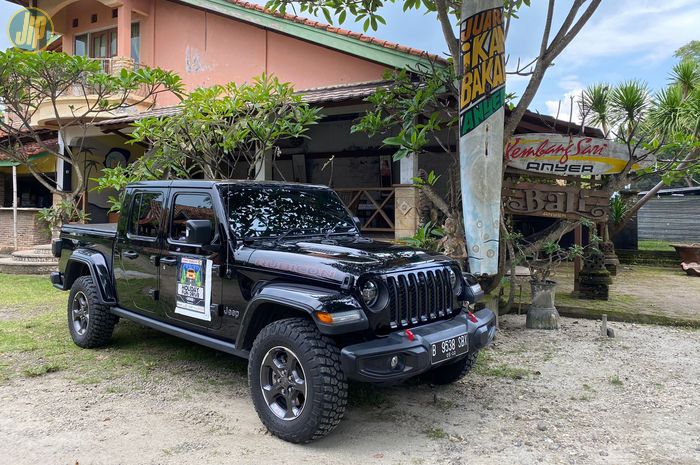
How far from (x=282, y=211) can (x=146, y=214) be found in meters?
1.39

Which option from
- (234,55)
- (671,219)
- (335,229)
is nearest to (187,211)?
(335,229)

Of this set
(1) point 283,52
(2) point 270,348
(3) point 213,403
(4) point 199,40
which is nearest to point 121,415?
(3) point 213,403

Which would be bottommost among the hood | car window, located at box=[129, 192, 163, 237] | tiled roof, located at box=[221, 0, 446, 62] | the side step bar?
the side step bar

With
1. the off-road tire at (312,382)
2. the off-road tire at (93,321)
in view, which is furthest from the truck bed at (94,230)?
the off-road tire at (312,382)

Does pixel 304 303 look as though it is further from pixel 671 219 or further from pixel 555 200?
pixel 671 219

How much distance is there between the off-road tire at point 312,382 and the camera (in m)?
3.35

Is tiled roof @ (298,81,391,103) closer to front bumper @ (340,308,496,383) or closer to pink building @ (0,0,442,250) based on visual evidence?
pink building @ (0,0,442,250)

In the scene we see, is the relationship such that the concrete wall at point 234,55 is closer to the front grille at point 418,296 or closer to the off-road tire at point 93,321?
the off-road tire at point 93,321

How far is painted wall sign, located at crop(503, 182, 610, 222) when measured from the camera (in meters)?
6.70

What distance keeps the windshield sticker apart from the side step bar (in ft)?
0.50

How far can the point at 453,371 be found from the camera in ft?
14.9

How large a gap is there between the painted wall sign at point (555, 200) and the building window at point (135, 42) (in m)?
11.3

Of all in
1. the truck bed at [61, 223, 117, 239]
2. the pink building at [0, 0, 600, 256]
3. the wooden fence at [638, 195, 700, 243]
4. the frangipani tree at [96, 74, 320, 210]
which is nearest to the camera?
the truck bed at [61, 223, 117, 239]

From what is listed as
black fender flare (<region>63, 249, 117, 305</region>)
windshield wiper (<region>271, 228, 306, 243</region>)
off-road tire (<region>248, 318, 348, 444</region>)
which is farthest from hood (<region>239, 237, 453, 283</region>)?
black fender flare (<region>63, 249, 117, 305</region>)
